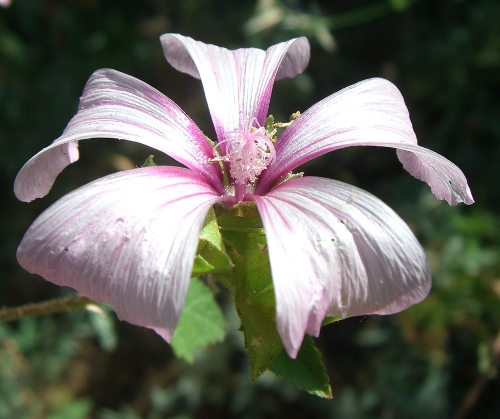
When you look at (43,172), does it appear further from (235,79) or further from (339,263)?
(339,263)

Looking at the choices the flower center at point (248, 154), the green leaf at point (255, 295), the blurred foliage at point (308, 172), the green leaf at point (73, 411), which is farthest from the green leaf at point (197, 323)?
the green leaf at point (73, 411)

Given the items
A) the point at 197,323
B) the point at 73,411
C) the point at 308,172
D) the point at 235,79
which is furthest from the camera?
the point at 308,172

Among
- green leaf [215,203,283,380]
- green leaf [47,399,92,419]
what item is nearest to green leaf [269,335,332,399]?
green leaf [215,203,283,380]

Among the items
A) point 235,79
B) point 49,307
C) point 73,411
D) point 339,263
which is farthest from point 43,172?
point 73,411

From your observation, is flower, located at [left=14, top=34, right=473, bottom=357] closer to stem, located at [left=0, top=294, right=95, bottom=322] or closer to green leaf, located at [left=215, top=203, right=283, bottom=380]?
green leaf, located at [left=215, top=203, right=283, bottom=380]

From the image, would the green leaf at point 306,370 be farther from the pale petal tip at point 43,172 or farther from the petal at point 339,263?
the pale petal tip at point 43,172

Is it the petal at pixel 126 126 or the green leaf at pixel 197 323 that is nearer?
the petal at pixel 126 126
